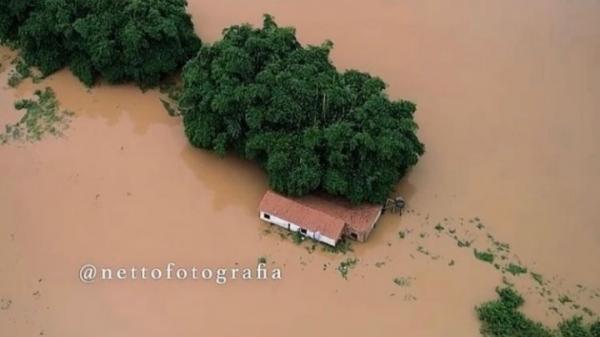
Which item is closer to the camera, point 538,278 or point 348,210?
point 538,278

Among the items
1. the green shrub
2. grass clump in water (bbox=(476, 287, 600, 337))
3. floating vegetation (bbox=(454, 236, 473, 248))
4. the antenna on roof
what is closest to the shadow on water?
the antenna on roof

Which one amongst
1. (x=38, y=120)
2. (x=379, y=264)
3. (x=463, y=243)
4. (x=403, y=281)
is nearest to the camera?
(x=403, y=281)

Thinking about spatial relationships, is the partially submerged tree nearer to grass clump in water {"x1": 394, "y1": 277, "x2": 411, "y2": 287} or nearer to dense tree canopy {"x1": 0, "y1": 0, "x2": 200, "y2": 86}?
dense tree canopy {"x1": 0, "y1": 0, "x2": 200, "y2": 86}

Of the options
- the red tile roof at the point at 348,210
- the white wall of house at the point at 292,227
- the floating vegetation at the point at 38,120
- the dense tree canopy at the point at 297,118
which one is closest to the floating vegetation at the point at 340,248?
the white wall of house at the point at 292,227

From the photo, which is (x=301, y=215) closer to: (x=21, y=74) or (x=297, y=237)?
(x=297, y=237)

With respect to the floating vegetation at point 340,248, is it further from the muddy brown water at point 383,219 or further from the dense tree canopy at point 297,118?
the dense tree canopy at point 297,118

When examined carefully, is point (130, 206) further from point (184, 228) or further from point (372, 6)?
point (372, 6)

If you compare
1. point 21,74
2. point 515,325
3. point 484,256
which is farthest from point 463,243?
point 21,74
